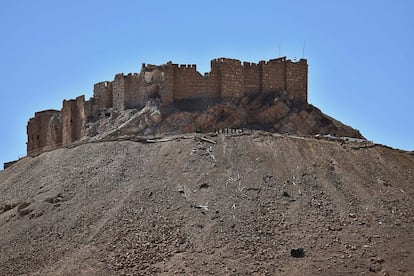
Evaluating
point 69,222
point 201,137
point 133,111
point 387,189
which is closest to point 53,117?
point 133,111

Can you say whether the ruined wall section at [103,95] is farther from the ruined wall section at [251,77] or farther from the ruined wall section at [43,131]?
the ruined wall section at [251,77]

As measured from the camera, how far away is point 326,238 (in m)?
32.1

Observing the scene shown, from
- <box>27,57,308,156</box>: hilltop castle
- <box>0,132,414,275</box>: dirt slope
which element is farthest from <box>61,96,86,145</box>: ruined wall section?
<box>0,132,414,275</box>: dirt slope

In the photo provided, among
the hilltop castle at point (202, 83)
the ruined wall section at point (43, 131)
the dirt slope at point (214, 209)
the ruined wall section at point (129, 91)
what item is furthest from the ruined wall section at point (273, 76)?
the ruined wall section at point (43, 131)

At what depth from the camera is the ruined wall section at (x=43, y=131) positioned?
55906 millimetres

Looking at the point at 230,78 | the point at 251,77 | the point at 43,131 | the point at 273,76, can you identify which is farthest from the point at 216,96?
the point at 43,131

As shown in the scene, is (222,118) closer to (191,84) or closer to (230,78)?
(230,78)

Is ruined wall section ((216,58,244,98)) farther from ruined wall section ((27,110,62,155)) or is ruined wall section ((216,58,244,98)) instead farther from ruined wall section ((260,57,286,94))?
ruined wall section ((27,110,62,155))

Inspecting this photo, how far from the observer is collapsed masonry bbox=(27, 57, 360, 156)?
45.9 meters

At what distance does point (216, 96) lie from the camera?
4678cm

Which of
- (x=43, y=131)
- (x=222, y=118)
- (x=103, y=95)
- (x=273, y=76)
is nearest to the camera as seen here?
(x=222, y=118)

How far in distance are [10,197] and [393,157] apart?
55.5 ft

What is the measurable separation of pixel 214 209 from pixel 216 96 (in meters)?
13.7

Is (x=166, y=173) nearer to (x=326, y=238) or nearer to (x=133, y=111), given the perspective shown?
(x=326, y=238)
